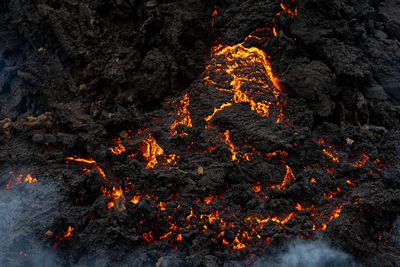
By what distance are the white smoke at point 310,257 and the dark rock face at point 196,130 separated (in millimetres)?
51

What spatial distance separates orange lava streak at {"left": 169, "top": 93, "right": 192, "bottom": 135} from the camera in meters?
5.19

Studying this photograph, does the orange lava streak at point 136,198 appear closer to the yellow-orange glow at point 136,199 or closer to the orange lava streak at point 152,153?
the yellow-orange glow at point 136,199

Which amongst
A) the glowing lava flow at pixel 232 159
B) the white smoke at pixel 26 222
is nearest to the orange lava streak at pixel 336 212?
the glowing lava flow at pixel 232 159

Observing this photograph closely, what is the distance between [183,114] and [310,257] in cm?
316

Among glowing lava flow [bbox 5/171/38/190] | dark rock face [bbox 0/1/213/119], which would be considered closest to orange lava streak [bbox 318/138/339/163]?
dark rock face [bbox 0/1/213/119]

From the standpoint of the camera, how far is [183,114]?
536cm

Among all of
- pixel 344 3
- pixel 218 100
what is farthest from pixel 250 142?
pixel 344 3

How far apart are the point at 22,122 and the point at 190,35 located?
3589 millimetres

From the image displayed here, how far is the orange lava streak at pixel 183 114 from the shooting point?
5.19 meters

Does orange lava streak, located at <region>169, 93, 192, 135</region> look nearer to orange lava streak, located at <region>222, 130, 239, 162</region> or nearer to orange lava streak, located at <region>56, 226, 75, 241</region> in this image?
orange lava streak, located at <region>222, 130, 239, 162</region>

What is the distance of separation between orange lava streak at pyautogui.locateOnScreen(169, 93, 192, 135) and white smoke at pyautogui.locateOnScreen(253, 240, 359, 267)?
104 inches

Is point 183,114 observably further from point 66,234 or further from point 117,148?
point 66,234

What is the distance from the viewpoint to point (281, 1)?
586cm

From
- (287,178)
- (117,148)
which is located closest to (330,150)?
(287,178)
